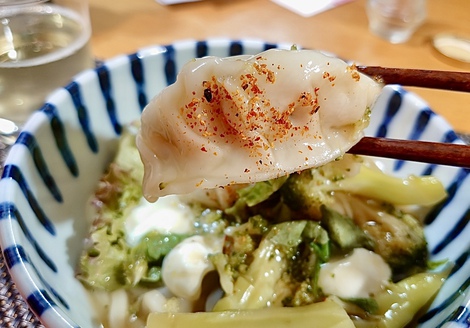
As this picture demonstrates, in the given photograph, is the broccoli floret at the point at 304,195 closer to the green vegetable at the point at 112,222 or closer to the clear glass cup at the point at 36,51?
the green vegetable at the point at 112,222

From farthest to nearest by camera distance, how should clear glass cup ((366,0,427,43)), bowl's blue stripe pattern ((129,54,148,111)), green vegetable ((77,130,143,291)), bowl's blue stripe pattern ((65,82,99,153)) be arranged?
clear glass cup ((366,0,427,43)) < bowl's blue stripe pattern ((129,54,148,111)) < bowl's blue stripe pattern ((65,82,99,153)) < green vegetable ((77,130,143,291))

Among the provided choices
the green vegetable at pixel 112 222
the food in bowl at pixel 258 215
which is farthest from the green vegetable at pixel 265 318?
the green vegetable at pixel 112 222

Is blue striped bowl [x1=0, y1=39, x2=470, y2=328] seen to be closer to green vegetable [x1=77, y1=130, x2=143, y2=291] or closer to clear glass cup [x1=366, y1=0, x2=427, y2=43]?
green vegetable [x1=77, y1=130, x2=143, y2=291]

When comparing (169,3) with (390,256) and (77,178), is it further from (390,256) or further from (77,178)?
(390,256)

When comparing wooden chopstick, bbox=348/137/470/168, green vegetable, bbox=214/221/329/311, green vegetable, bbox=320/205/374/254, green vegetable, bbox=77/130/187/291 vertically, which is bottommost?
green vegetable, bbox=77/130/187/291

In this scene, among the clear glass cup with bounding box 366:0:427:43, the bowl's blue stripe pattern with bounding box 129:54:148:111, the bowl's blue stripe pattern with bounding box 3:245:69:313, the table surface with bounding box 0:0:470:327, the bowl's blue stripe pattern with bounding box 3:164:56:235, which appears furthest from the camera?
the clear glass cup with bounding box 366:0:427:43

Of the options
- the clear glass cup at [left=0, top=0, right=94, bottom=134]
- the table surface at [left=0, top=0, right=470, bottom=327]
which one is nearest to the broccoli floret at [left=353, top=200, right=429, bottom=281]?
the table surface at [left=0, top=0, right=470, bottom=327]

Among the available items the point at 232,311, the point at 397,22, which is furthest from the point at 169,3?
the point at 232,311
